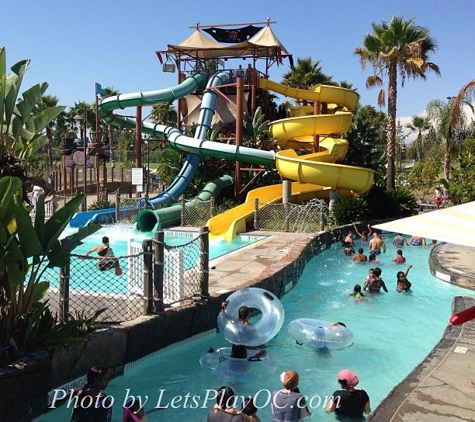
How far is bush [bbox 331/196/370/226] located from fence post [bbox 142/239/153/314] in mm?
11826

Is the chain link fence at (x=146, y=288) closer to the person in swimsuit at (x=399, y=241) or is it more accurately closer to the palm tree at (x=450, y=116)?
the person in swimsuit at (x=399, y=241)

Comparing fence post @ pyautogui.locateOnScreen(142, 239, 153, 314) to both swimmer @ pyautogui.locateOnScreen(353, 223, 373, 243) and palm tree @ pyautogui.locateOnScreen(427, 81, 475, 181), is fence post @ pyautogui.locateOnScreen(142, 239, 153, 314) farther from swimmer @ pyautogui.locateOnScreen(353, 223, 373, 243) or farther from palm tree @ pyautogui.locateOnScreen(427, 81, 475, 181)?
palm tree @ pyautogui.locateOnScreen(427, 81, 475, 181)

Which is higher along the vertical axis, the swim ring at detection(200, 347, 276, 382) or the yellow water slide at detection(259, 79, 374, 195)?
the yellow water slide at detection(259, 79, 374, 195)

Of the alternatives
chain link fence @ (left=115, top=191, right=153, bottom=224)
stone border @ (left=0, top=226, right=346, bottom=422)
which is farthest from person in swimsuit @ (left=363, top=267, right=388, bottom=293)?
chain link fence @ (left=115, top=191, right=153, bottom=224)

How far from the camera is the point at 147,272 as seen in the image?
20.8ft

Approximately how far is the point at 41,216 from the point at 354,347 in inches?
186

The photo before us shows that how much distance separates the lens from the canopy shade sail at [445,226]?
3.88 meters

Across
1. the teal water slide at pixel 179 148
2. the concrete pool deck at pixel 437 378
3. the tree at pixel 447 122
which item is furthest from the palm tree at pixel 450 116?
the concrete pool deck at pixel 437 378

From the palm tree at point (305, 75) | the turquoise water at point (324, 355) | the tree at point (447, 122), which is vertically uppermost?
the palm tree at point (305, 75)

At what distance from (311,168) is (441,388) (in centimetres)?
1305

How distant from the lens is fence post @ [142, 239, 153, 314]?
20.7 feet

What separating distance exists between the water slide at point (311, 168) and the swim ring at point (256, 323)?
849 cm

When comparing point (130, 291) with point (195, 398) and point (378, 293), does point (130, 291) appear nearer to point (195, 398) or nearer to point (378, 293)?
point (195, 398)

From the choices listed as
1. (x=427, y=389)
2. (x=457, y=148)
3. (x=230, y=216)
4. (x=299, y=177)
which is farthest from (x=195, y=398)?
(x=457, y=148)
